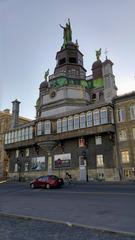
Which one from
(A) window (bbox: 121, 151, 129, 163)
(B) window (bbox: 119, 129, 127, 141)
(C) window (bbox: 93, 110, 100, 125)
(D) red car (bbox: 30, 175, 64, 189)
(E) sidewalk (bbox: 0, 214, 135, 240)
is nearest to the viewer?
(E) sidewalk (bbox: 0, 214, 135, 240)

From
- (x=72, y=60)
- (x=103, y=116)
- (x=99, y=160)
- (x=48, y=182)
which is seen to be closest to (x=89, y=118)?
(x=103, y=116)

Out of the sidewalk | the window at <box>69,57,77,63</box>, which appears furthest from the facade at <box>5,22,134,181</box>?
the sidewalk

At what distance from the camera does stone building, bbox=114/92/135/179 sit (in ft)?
99.6

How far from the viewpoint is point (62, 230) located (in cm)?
675

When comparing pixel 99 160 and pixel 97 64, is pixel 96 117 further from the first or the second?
pixel 97 64

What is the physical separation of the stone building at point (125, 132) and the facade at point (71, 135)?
630mm

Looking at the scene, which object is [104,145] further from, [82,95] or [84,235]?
[84,235]

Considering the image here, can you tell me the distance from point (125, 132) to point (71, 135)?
9150mm

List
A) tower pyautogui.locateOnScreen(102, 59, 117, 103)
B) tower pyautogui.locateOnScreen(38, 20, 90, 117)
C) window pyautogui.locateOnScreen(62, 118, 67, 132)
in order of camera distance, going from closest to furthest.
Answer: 1. tower pyautogui.locateOnScreen(102, 59, 117, 103)
2. window pyautogui.locateOnScreen(62, 118, 67, 132)
3. tower pyautogui.locateOnScreen(38, 20, 90, 117)

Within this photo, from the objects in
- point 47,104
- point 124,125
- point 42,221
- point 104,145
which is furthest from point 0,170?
point 42,221

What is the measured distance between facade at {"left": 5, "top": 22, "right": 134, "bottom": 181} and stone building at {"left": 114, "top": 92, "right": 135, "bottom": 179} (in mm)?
630

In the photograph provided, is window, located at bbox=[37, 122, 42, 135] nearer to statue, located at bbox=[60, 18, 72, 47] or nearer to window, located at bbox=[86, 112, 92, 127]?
window, located at bbox=[86, 112, 92, 127]

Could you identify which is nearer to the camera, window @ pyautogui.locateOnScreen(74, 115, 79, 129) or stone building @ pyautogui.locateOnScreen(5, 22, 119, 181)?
stone building @ pyautogui.locateOnScreen(5, 22, 119, 181)

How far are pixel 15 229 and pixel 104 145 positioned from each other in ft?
89.0
